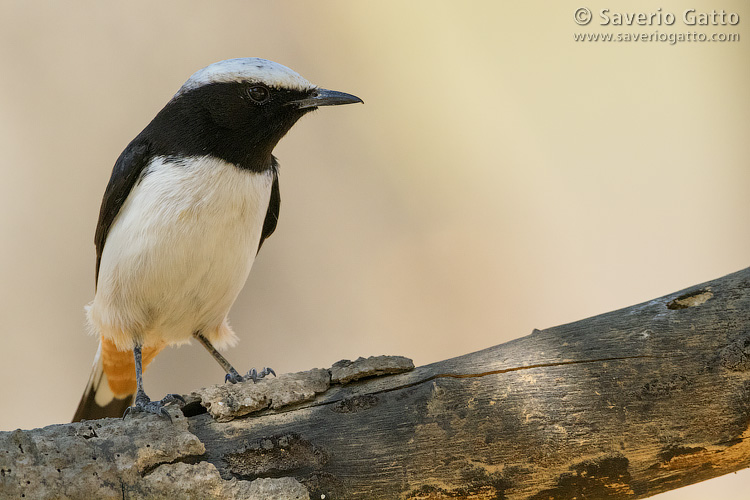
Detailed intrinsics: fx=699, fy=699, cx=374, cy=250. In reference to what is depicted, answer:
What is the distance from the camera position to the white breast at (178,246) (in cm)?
373

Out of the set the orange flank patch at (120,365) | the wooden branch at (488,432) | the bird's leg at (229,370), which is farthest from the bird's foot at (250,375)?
the wooden branch at (488,432)

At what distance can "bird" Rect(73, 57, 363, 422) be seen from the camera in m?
3.74

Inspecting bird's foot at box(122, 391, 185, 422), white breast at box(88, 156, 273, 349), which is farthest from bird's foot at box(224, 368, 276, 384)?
bird's foot at box(122, 391, 185, 422)

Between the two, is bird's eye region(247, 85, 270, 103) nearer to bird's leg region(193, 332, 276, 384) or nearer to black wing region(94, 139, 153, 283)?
black wing region(94, 139, 153, 283)

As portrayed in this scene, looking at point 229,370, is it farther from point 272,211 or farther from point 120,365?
point 272,211

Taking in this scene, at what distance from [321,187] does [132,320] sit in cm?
244

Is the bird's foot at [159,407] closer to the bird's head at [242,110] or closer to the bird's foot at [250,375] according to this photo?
the bird's foot at [250,375]

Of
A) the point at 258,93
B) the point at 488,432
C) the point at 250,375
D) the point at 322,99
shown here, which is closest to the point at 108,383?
the point at 250,375

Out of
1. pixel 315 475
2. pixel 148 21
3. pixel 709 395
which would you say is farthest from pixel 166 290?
pixel 148 21

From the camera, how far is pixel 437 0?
6.17 metres

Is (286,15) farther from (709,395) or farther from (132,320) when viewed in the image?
(709,395)

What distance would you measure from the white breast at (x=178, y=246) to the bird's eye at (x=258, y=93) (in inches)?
15.7

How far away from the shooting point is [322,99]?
3.90 metres

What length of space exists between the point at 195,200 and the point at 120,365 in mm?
1454
